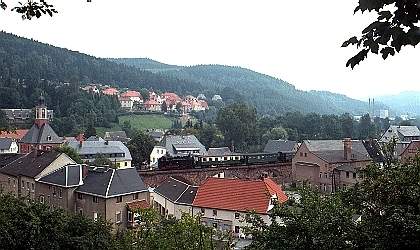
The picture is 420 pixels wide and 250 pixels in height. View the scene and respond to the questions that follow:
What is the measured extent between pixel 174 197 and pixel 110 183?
14.8 ft

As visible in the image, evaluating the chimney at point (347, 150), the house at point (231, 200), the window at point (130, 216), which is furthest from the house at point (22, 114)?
the house at point (231, 200)

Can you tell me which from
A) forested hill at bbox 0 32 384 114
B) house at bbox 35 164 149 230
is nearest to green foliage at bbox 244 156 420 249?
house at bbox 35 164 149 230

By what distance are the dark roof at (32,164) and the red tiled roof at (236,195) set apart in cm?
1129

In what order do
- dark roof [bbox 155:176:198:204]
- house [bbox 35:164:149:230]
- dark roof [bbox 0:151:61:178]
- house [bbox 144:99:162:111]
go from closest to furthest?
house [bbox 35:164:149:230] < dark roof [bbox 155:176:198:204] < dark roof [bbox 0:151:61:178] < house [bbox 144:99:162:111]

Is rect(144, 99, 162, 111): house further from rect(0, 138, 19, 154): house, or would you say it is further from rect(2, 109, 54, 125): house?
rect(0, 138, 19, 154): house

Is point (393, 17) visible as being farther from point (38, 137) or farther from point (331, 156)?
point (38, 137)

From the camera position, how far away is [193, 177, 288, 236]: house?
27297mm

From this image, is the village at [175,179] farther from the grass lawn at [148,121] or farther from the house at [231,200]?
the grass lawn at [148,121]

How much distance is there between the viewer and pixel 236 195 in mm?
28453

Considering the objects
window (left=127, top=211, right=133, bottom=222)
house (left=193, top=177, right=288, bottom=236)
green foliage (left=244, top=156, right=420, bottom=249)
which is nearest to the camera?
green foliage (left=244, top=156, right=420, bottom=249)

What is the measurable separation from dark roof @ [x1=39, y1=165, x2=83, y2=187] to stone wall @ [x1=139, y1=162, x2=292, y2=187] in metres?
5.99

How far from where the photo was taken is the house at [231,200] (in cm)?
2730

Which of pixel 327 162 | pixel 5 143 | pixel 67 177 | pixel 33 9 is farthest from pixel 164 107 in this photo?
pixel 33 9

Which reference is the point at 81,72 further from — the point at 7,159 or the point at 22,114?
the point at 7,159
